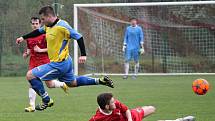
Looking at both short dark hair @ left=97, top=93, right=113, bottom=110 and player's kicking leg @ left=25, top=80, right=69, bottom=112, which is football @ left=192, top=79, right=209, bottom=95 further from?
short dark hair @ left=97, top=93, right=113, bottom=110

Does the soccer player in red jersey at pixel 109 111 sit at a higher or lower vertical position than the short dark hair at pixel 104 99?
lower

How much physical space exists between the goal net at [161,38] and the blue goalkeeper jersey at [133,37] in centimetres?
166

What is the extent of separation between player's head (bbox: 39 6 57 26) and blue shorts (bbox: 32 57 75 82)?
688 millimetres

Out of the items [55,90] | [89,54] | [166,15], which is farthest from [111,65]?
[55,90]

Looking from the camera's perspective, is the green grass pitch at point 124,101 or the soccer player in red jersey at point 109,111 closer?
the soccer player in red jersey at point 109,111

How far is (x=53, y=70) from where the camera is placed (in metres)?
11.0

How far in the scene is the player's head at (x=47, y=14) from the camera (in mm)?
10797

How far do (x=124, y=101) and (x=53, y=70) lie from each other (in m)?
2.82

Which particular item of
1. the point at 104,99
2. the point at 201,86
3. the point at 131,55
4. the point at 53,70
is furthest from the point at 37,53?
the point at 131,55

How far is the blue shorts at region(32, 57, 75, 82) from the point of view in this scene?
1095cm

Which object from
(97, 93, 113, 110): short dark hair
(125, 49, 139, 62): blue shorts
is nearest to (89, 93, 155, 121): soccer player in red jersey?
(97, 93, 113, 110): short dark hair

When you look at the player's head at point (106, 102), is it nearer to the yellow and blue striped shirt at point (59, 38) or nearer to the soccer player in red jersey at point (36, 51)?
the yellow and blue striped shirt at point (59, 38)

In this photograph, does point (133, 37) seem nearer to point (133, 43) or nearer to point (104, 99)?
point (133, 43)

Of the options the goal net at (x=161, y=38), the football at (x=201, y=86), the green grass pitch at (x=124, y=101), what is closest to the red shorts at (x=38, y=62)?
the green grass pitch at (x=124, y=101)
